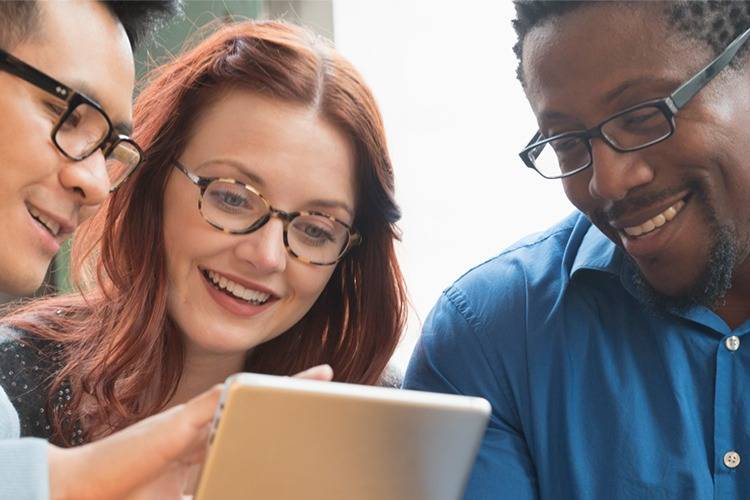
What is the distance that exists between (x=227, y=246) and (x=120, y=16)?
40 cm

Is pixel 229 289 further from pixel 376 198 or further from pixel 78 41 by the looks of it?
pixel 78 41

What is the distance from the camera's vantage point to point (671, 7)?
4.12 ft

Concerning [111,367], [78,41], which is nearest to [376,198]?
[111,367]

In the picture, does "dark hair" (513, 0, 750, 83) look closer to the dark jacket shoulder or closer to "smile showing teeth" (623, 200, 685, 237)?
"smile showing teeth" (623, 200, 685, 237)

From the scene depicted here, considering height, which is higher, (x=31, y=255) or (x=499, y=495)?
(x=31, y=255)

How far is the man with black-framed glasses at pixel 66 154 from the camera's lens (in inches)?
35.5

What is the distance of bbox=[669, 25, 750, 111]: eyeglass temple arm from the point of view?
4.03ft

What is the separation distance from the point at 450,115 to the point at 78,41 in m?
0.99

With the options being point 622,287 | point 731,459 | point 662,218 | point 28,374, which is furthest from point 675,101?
point 28,374

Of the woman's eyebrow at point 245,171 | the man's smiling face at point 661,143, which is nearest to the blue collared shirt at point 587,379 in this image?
the man's smiling face at point 661,143

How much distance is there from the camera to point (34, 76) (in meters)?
1.09

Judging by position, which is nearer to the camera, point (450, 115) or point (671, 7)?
point (671, 7)

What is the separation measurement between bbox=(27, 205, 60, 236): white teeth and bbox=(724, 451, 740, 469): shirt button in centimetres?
93

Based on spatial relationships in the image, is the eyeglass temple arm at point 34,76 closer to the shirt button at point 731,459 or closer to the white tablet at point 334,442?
the white tablet at point 334,442
